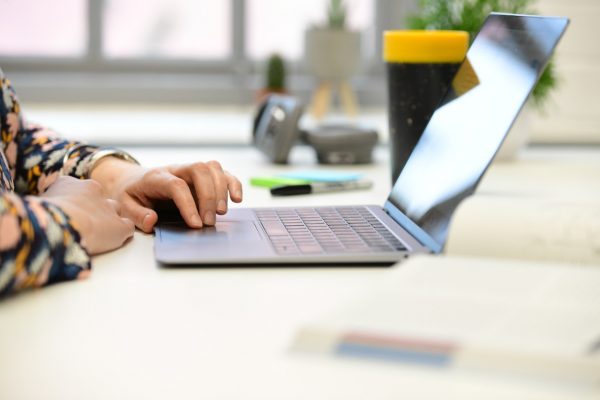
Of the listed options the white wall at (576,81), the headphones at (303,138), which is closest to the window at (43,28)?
the headphones at (303,138)

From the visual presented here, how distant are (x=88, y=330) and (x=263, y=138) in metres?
1.09

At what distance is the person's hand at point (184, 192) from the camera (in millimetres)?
1064

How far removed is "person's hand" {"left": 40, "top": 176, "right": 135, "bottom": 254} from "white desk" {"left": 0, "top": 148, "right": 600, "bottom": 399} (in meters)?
0.02

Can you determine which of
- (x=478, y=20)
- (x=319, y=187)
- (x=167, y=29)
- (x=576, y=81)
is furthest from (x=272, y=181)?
(x=167, y=29)

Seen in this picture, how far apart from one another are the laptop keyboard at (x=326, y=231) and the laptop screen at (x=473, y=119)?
0.04 m

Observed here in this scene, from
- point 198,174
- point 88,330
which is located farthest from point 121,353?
point 198,174

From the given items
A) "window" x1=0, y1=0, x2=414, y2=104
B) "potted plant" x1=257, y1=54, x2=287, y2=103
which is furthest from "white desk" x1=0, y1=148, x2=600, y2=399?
"window" x1=0, y1=0, x2=414, y2=104

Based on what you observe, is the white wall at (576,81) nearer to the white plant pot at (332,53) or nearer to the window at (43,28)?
the white plant pot at (332,53)

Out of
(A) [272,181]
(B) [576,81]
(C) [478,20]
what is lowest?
(A) [272,181]

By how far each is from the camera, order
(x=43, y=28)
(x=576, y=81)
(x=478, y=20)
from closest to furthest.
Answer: (x=478, y=20)
(x=576, y=81)
(x=43, y=28)

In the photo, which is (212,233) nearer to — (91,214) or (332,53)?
(91,214)

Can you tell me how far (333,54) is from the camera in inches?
101

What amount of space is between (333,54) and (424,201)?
1.55 meters

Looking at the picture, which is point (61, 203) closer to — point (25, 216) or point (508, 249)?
point (25, 216)
